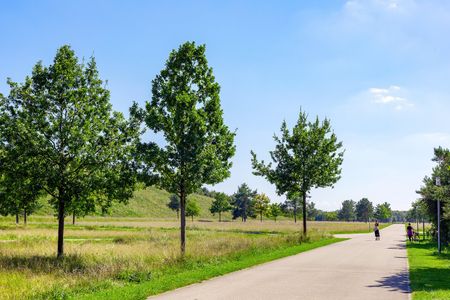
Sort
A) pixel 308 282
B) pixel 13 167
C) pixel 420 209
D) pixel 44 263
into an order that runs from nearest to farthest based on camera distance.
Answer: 1. pixel 308 282
2. pixel 44 263
3. pixel 13 167
4. pixel 420 209

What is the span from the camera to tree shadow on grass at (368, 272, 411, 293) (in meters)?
12.4

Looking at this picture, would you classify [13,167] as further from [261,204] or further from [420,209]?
[261,204]

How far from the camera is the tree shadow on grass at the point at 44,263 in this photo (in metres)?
16.1

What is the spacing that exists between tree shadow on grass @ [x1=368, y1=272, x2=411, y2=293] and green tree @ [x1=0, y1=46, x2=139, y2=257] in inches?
458

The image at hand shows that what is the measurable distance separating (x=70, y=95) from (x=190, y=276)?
9.66m

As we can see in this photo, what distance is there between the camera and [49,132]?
1817 centimetres

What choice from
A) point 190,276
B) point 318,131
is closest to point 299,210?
point 318,131

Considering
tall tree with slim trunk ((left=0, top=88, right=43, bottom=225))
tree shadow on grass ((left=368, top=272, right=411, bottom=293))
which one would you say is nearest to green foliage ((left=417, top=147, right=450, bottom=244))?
tree shadow on grass ((left=368, top=272, right=411, bottom=293))

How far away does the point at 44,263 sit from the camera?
17266 mm

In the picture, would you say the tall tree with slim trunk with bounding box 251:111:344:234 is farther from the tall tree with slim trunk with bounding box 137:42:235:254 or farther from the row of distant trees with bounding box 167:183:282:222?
the row of distant trees with bounding box 167:183:282:222

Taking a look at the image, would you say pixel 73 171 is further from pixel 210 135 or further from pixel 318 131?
pixel 318 131

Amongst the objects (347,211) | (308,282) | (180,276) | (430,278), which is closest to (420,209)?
(430,278)

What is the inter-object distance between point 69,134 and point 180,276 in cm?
825

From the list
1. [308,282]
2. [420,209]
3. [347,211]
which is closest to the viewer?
[308,282]
